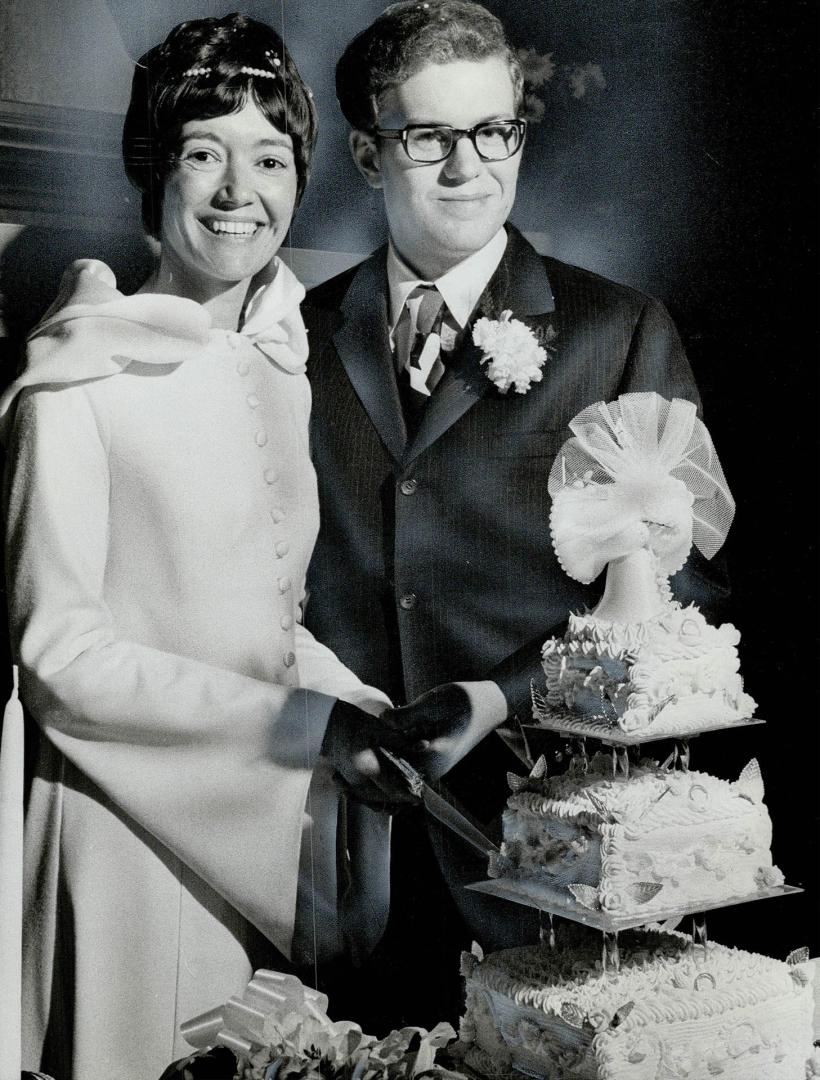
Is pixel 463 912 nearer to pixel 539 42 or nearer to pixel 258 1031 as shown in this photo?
pixel 258 1031

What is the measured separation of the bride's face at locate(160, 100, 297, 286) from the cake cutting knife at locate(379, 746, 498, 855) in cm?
119

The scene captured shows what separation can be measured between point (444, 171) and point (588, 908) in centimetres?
167

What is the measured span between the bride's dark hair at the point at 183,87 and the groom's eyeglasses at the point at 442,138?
33cm

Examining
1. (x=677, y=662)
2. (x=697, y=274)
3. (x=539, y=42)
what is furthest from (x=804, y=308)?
(x=677, y=662)

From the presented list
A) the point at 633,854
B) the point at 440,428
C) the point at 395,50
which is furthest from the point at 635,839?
the point at 395,50

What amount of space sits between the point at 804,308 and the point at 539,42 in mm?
966

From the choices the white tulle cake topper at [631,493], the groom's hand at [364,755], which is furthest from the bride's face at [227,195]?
the groom's hand at [364,755]

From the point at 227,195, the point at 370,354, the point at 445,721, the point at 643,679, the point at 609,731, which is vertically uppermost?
the point at 227,195

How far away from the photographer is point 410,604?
3260 millimetres

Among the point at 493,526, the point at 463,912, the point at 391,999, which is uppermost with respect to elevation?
the point at 493,526

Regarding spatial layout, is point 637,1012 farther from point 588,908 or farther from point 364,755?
point 364,755

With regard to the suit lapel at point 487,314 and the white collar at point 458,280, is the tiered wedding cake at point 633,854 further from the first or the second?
the white collar at point 458,280

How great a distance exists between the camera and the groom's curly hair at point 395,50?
320cm

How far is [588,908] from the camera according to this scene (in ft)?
9.23
